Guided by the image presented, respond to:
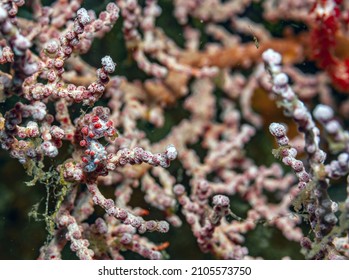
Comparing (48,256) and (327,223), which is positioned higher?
(327,223)

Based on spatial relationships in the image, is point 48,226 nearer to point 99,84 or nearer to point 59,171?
point 59,171

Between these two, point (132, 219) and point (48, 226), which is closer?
point (132, 219)

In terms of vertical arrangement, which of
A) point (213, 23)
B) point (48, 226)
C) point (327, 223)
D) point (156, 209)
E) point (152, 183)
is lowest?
point (156, 209)

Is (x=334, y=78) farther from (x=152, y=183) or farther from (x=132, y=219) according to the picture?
(x=132, y=219)
